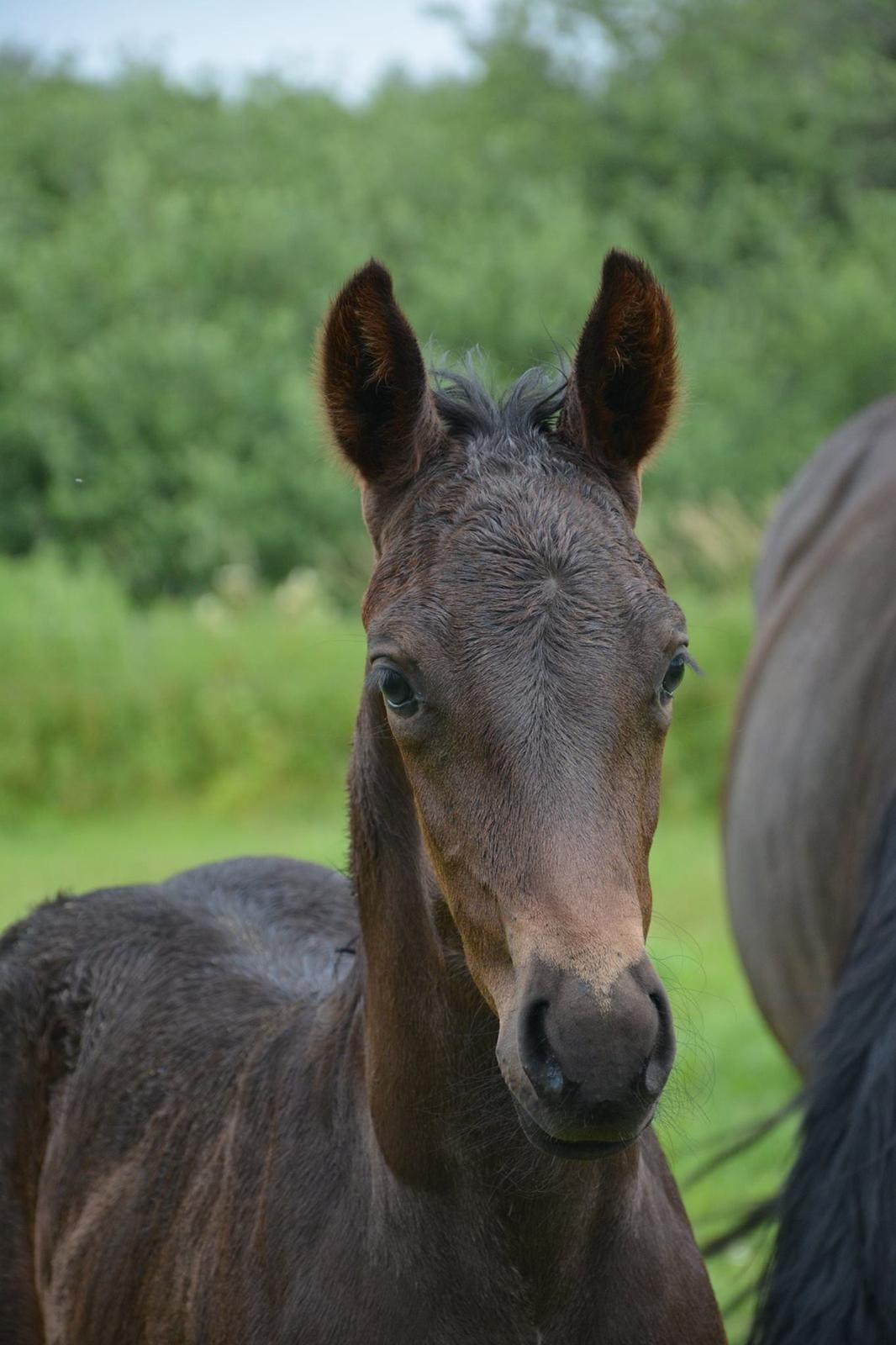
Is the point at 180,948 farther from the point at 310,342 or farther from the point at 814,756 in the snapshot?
the point at 310,342

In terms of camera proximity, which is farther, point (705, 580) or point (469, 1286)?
point (705, 580)

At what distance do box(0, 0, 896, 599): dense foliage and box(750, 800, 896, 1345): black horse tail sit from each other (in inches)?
482

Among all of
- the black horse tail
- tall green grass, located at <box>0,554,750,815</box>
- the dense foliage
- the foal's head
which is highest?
the dense foliage

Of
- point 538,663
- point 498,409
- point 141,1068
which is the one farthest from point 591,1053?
point 141,1068

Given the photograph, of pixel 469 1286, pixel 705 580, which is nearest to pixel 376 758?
pixel 469 1286

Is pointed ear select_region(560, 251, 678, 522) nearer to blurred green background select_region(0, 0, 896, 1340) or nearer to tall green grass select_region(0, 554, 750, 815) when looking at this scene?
blurred green background select_region(0, 0, 896, 1340)

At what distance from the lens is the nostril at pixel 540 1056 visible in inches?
62.0

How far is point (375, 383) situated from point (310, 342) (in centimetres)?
410

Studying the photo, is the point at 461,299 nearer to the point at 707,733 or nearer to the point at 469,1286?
the point at 707,733

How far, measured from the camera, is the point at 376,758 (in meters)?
2.07

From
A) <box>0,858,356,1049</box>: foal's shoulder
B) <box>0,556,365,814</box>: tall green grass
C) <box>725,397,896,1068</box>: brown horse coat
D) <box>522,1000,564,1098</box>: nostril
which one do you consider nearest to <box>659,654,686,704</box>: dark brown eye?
<box>522,1000,564,1098</box>: nostril

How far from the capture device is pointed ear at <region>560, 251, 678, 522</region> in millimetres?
2053

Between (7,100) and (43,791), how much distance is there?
18.2m

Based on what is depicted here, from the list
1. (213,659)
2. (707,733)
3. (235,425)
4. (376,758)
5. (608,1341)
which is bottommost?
(608,1341)
